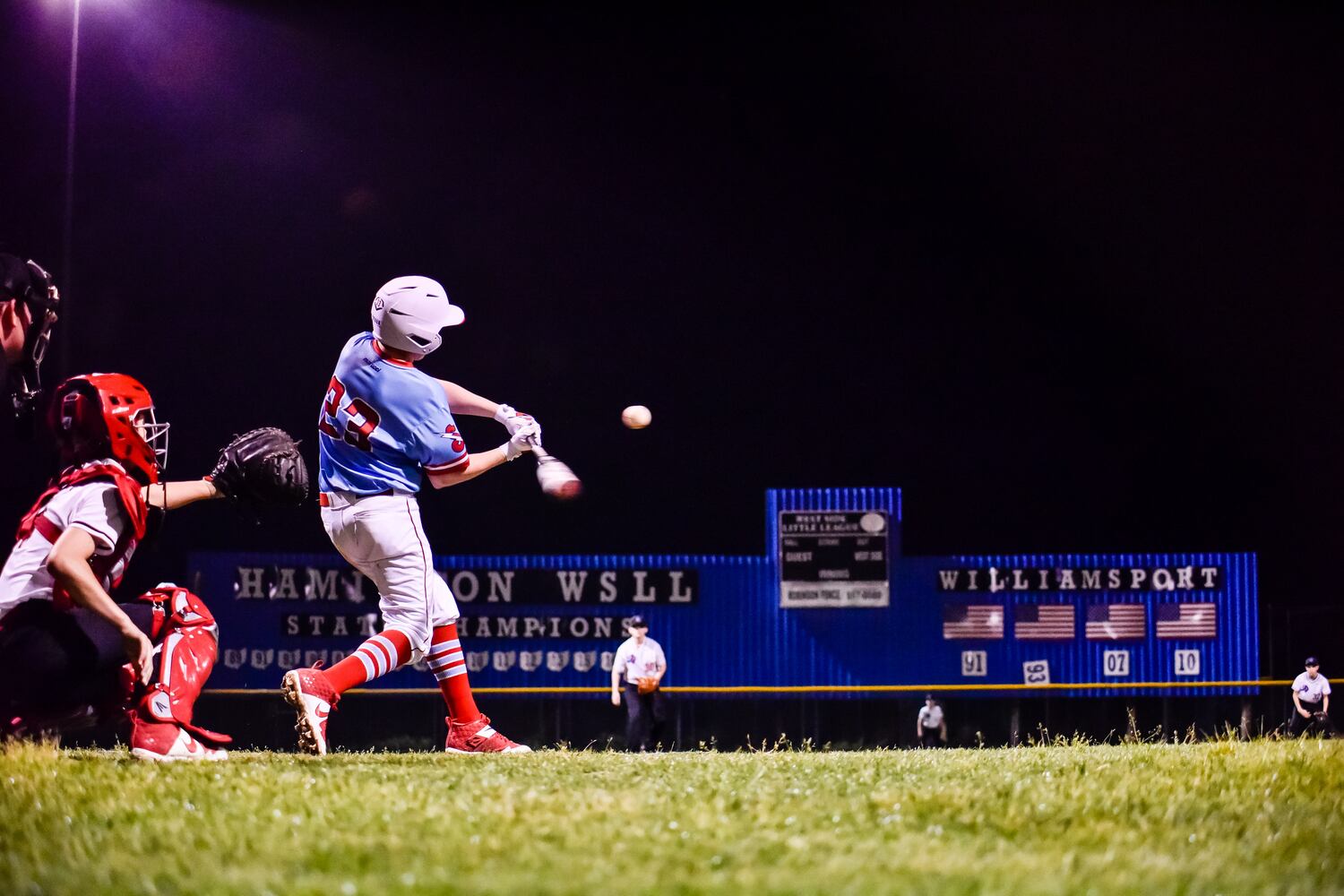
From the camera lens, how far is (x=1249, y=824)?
4875mm

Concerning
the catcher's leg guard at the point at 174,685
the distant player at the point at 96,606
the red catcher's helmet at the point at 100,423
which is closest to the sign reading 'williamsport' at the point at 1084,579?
the catcher's leg guard at the point at 174,685

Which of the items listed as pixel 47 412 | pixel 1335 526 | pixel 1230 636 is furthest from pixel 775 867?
pixel 1335 526

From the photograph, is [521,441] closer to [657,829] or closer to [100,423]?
[100,423]

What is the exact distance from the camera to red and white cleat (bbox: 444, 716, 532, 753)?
731 cm

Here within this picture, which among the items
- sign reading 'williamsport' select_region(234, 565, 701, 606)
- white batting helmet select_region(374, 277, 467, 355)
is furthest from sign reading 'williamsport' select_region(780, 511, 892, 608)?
white batting helmet select_region(374, 277, 467, 355)

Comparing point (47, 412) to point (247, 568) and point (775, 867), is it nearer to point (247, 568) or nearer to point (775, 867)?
point (775, 867)

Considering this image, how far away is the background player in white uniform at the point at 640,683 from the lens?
54.2 ft

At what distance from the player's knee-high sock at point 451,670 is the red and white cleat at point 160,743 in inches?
55.7

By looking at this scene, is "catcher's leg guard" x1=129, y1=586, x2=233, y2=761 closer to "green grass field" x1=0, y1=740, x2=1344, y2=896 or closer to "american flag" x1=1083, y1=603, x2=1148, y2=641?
"green grass field" x1=0, y1=740, x2=1344, y2=896

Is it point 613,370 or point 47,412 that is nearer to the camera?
point 47,412

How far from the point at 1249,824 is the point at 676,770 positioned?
8.12 ft

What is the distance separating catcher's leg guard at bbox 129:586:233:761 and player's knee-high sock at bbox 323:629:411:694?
1.99 ft

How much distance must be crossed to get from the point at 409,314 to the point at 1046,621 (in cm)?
1285

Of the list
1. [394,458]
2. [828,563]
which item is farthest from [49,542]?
[828,563]
